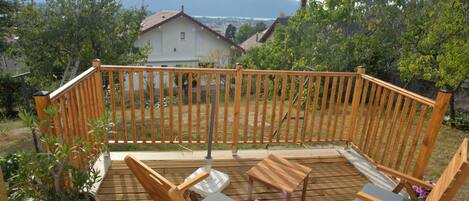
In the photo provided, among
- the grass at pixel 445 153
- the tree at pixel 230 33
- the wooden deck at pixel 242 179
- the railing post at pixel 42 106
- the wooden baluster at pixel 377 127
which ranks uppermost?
the tree at pixel 230 33

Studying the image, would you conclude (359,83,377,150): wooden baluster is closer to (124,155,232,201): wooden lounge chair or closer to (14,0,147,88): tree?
(124,155,232,201): wooden lounge chair

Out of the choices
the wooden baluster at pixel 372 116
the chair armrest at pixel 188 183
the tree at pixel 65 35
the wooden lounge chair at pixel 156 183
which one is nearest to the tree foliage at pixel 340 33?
the wooden baluster at pixel 372 116

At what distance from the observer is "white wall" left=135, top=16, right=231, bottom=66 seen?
17.8m

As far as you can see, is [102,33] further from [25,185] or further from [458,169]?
[458,169]

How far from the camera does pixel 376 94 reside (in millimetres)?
3334

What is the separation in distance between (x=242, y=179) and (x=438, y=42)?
4.92 meters

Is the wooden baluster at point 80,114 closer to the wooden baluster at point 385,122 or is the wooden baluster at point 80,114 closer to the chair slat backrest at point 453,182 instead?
the chair slat backrest at point 453,182

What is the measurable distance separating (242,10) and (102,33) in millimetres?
98835

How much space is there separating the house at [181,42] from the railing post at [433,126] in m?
14.8

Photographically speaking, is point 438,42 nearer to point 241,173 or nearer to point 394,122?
point 394,122

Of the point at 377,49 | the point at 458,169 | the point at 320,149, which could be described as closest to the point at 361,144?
the point at 320,149

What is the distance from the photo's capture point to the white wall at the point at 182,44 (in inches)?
699

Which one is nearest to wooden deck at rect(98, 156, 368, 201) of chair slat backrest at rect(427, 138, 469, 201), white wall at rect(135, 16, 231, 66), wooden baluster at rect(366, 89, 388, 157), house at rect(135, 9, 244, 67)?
wooden baluster at rect(366, 89, 388, 157)

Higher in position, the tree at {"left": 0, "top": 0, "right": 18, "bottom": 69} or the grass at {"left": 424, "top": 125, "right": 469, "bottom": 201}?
the tree at {"left": 0, "top": 0, "right": 18, "bottom": 69}
